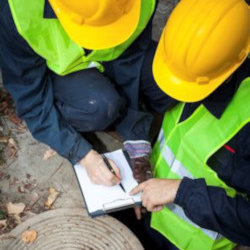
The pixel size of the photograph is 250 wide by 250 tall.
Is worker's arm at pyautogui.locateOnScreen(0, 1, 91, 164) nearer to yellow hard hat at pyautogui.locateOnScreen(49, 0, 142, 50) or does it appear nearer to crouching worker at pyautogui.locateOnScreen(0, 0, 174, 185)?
crouching worker at pyautogui.locateOnScreen(0, 0, 174, 185)

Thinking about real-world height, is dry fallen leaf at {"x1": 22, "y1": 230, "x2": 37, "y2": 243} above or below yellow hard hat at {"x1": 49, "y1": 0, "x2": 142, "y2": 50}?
below

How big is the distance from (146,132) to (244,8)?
1161 mm

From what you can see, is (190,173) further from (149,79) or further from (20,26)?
(20,26)

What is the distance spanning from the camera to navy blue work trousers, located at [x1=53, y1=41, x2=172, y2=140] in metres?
2.35

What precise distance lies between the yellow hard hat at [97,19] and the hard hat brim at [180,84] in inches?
9.3

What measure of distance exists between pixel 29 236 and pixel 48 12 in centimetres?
117

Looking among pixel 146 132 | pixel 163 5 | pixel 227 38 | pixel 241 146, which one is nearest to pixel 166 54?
pixel 227 38

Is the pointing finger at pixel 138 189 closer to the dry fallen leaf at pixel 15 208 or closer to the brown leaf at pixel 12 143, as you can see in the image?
the dry fallen leaf at pixel 15 208

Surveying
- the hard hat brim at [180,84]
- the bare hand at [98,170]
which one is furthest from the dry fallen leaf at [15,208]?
the hard hat brim at [180,84]

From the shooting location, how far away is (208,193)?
170 cm

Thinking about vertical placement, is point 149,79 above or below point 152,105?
above

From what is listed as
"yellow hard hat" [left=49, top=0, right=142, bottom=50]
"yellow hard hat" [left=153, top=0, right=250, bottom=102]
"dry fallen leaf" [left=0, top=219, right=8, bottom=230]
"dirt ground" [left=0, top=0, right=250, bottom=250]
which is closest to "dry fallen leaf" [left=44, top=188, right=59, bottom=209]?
"dirt ground" [left=0, top=0, right=250, bottom=250]

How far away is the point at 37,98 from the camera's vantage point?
224cm

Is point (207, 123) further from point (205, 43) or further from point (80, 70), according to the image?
point (80, 70)
